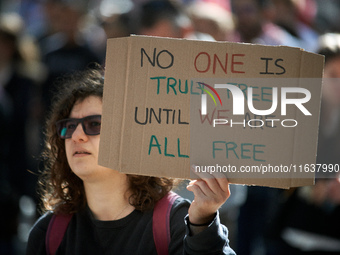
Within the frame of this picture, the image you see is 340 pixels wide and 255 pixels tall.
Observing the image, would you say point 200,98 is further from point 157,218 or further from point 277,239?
point 277,239

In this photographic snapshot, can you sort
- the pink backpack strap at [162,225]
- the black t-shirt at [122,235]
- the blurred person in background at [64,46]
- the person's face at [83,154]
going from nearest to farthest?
the black t-shirt at [122,235], the pink backpack strap at [162,225], the person's face at [83,154], the blurred person in background at [64,46]

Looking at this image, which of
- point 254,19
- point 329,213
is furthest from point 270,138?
point 254,19

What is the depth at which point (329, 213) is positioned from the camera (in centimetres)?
335

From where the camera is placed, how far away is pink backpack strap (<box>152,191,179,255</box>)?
249cm

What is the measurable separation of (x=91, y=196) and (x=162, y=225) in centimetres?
43

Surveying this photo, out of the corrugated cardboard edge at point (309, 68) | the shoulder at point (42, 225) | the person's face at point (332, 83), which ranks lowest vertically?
the shoulder at point (42, 225)

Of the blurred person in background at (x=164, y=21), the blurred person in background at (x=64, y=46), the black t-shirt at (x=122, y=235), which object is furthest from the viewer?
the blurred person in background at (x=64, y=46)

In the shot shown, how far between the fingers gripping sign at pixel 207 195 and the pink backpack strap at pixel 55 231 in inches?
27.7

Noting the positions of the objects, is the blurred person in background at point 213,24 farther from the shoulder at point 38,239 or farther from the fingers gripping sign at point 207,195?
the fingers gripping sign at point 207,195

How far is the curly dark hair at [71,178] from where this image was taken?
271 centimetres

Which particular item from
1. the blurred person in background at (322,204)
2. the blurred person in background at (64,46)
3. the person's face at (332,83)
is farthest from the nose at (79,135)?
the blurred person in background at (64,46)

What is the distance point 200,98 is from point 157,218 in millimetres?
600

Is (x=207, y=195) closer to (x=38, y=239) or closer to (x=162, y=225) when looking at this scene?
(x=162, y=225)

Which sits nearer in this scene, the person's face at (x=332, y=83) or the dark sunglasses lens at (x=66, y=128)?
the dark sunglasses lens at (x=66, y=128)
